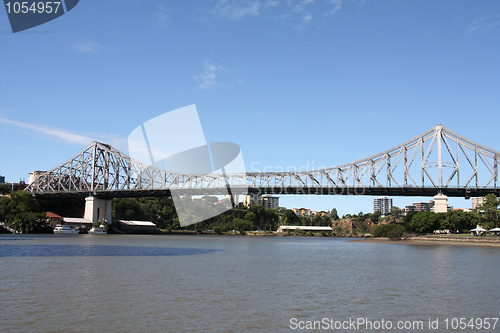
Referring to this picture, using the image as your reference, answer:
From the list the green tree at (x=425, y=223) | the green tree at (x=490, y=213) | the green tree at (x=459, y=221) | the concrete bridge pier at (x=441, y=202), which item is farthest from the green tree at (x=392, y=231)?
the green tree at (x=490, y=213)

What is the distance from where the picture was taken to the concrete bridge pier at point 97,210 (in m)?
96.7

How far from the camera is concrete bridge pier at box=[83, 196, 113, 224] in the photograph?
96688mm

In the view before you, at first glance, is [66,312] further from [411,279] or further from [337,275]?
[411,279]

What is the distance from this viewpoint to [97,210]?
328ft

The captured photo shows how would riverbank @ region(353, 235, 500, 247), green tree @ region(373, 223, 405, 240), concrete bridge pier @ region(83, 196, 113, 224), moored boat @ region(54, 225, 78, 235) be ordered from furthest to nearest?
concrete bridge pier @ region(83, 196, 113, 224)
moored boat @ region(54, 225, 78, 235)
green tree @ region(373, 223, 405, 240)
riverbank @ region(353, 235, 500, 247)

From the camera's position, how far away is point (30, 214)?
8000 cm

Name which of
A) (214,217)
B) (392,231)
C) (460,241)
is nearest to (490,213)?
(460,241)

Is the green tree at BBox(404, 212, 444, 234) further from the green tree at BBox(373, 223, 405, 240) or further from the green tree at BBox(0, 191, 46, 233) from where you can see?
the green tree at BBox(0, 191, 46, 233)

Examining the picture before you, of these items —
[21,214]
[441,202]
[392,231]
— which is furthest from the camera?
[21,214]

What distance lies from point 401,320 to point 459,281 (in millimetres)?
10606

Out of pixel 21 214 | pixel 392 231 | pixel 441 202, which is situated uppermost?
pixel 441 202

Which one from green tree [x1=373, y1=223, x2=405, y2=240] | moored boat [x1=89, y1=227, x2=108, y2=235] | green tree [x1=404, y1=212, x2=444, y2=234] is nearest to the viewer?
green tree [x1=404, y1=212, x2=444, y2=234]

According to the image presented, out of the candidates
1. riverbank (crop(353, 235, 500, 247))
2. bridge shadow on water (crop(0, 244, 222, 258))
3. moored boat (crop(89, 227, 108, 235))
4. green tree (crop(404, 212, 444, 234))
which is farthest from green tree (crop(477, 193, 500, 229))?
moored boat (crop(89, 227, 108, 235))

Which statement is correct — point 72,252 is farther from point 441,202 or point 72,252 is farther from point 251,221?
point 251,221
